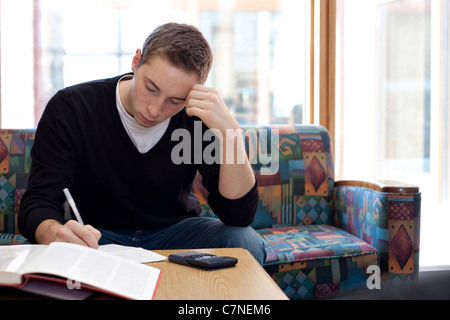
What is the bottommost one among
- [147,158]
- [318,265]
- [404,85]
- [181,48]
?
[318,265]

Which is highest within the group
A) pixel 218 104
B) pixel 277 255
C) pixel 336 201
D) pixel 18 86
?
pixel 18 86

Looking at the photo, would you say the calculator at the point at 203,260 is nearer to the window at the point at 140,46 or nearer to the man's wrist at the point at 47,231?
the man's wrist at the point at 47,231

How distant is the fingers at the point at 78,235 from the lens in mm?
1109

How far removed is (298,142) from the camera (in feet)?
7.80

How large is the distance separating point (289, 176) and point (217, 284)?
1.34 metres

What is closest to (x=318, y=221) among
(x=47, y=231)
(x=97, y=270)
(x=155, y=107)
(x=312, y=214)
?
(x=312, y=214)

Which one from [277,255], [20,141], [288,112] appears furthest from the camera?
[288,112]

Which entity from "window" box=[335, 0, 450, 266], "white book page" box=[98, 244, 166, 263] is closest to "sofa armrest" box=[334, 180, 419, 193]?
"window" box=[335, 0, 450, 266]

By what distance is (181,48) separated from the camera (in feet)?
4.66

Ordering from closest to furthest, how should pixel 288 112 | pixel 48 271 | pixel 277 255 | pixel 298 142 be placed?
1. pixel 48 271
2. pixel 277 255
3. pixel 298 142
4. pixel 288 112

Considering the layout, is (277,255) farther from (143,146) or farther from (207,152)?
(143,146)

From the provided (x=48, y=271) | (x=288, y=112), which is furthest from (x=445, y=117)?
(x=48, y=271)

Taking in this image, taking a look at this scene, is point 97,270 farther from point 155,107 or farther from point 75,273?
point 155,107

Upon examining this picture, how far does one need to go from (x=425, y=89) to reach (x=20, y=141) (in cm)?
221
